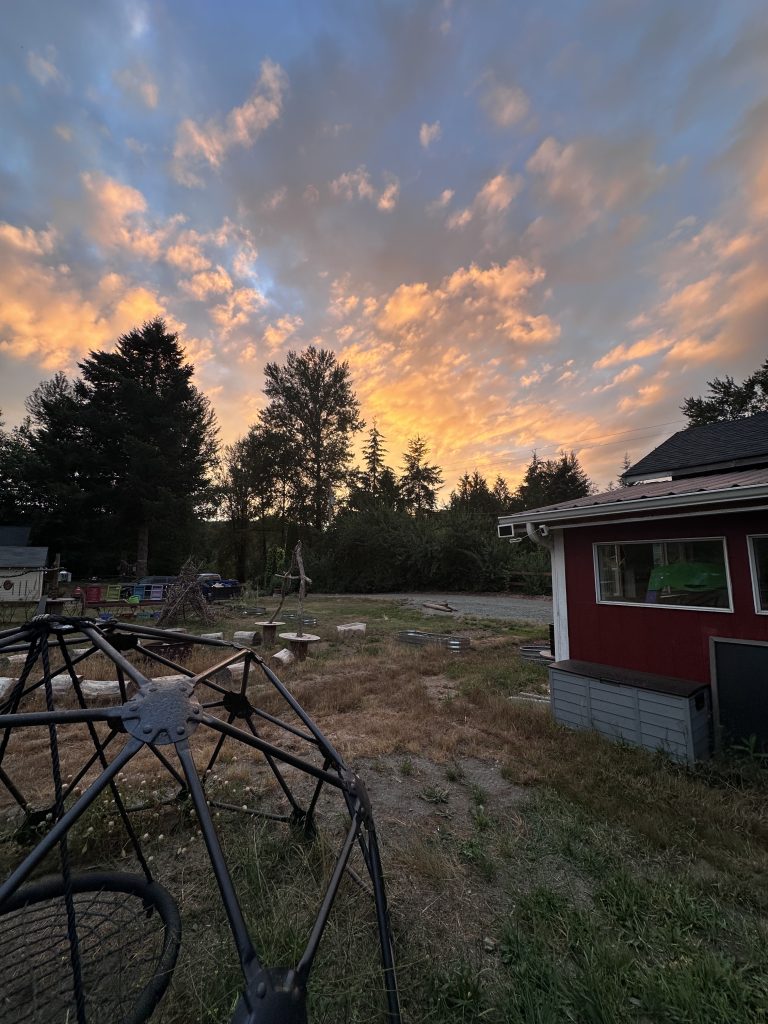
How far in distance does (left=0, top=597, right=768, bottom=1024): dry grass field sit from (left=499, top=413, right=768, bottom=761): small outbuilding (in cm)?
37

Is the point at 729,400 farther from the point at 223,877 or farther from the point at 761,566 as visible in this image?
the point at 223,877

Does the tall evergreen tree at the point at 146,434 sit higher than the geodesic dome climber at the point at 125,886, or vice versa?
the tall evergreen tree at the point at 146,434

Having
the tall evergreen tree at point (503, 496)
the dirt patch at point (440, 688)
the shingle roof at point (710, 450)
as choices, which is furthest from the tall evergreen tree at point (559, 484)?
the dirt patch at point (440, 688)

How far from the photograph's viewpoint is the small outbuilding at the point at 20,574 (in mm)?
16625

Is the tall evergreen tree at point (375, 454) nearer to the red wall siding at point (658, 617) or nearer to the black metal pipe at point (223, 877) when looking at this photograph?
the red wall siding at point (658, 617)

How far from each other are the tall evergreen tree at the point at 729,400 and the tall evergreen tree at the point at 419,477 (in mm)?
21365

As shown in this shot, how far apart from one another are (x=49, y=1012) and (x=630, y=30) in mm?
12386

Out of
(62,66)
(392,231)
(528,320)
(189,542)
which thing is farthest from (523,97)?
(189,542)

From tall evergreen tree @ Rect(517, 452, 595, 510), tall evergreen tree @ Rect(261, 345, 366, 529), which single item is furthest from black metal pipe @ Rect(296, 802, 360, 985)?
tall evergreen tree @ Rect(517, 452, 595, 510)

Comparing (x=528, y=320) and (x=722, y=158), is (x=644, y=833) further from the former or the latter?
(x=528, y=320)

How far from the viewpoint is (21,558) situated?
56.7 ft

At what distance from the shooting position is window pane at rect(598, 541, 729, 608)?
4.30 metres

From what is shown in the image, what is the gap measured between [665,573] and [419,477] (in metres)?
34.7

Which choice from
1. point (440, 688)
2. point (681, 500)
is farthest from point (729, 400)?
point (440, 688)
